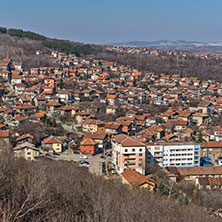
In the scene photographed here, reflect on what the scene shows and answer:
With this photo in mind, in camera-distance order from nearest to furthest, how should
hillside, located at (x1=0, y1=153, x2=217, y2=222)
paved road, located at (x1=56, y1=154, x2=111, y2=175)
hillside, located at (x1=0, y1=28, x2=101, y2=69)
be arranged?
hillside, located at (x1=0, y1=153, x2=217, y2=222)
paved road, located at (x1=56, y1=154, x2=111, y2=175)
hillside, located at (x1=0, y1=28, x2=101, y2=69)

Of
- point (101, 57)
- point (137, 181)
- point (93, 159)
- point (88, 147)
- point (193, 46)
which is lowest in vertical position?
point (93, 159)

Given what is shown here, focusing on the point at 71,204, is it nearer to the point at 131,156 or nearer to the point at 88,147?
the point at 131,156

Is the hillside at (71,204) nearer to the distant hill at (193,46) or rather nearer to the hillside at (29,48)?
the hillside at (29,48)

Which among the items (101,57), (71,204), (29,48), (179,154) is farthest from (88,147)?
(101,57)

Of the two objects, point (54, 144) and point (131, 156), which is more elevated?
point (131, 156)

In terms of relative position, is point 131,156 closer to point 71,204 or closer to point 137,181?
point 137,181

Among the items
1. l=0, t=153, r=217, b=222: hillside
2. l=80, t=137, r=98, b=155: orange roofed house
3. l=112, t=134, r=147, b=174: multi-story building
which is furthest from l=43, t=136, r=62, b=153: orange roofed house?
l=0, t=153, r=217, b=222: hillside

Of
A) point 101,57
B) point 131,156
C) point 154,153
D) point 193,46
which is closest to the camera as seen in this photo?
point 131,156

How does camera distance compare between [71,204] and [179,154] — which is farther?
[179,154]

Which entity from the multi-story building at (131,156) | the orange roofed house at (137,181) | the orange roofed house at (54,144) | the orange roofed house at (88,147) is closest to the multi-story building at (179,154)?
the multi-story building at (131,156)

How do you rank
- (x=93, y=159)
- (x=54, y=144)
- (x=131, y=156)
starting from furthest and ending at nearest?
(x=54, y=144), (x=93, y=159), (x=131, y=156)

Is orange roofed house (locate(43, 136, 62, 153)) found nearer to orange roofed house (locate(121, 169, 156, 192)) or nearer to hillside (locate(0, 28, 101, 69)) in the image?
orange roofed house (locate(121, 169, 156, 192))
